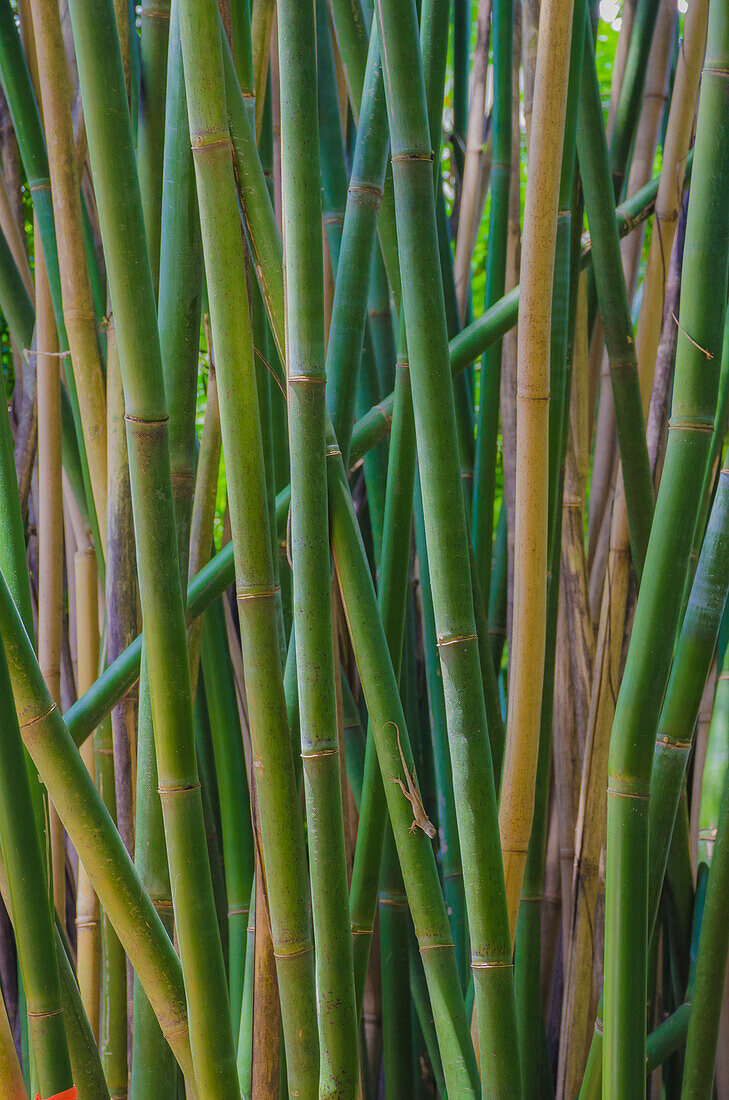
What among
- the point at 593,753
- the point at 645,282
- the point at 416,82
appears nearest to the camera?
the point at 416,82

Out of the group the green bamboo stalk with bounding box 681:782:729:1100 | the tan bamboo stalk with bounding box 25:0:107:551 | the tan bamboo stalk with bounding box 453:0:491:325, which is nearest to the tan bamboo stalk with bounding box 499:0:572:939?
the green bamboo stalk with bounding box 681:782:729:1100

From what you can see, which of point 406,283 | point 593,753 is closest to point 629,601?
point 593,753

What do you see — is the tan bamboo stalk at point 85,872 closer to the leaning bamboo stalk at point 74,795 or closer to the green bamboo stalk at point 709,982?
the leaning bamboo stalk at point 74,795

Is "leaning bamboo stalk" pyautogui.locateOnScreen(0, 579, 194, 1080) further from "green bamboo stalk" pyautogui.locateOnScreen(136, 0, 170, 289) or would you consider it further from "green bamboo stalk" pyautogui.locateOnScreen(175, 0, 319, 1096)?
"green bamboo stalk" pyautogui.locateOnScreen(136, 0, 170, 289)

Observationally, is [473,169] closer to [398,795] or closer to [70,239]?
[70,239]

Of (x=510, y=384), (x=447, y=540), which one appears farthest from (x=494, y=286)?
(x=447, y=540)

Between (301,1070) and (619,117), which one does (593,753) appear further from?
(619,117)
